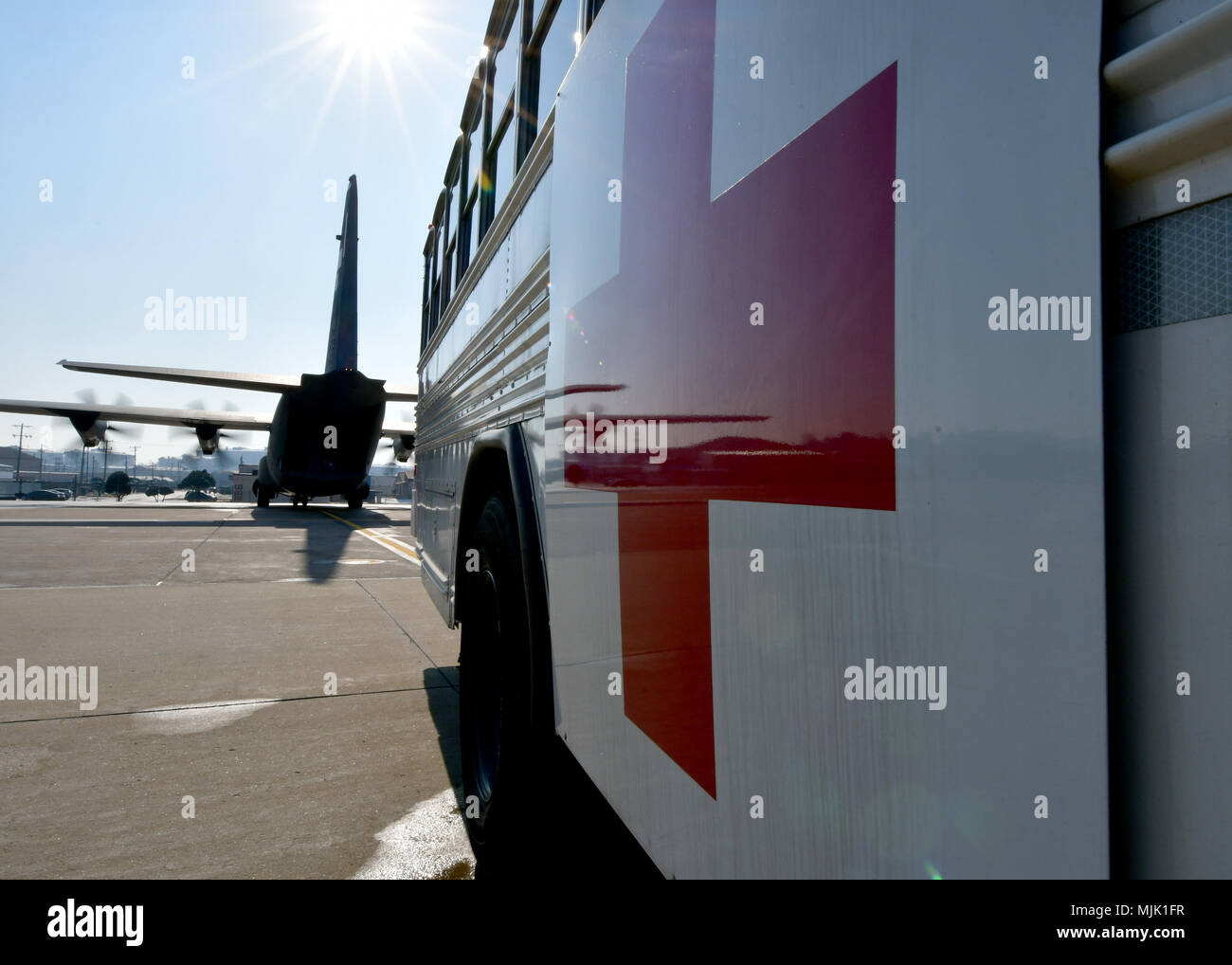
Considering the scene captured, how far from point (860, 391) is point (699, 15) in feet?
2.84

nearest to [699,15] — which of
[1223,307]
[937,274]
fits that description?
[937,274]

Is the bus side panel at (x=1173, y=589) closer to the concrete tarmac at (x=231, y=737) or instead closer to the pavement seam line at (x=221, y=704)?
the concrete tarmac at (x=231, y=737)

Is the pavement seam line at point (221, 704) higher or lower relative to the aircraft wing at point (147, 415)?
lower

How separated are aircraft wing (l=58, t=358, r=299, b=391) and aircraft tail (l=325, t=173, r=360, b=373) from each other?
1.55 metres

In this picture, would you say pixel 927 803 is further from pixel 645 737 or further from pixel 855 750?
pixel 645 737

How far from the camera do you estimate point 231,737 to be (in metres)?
4.18

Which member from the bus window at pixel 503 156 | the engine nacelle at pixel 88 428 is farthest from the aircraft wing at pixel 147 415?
the bus window at pixel 503 156

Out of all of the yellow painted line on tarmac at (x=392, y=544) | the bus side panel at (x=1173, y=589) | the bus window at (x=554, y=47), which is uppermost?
the bus window at (x=554, y=47)

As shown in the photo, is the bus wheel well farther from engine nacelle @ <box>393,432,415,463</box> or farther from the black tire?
engine nacelle @ <box>393,432,415,463</box>

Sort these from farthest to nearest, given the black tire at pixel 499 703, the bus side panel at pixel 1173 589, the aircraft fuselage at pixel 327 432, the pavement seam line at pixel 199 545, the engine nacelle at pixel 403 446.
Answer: the engine nacelle at pixel 403 446, the aircraft fuselage at pixel 327 432, the pavement seam line at pixel 199 545, the black tire at pixel 499 703, the bus side panel at pixel 1173 589

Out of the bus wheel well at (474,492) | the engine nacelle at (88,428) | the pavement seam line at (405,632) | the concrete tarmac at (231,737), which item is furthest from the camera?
the engine nacelle at (88,428)

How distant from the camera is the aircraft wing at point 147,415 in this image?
27578 millimetres

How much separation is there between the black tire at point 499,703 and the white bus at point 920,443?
1.97 ft

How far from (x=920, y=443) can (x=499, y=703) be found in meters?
2.10
